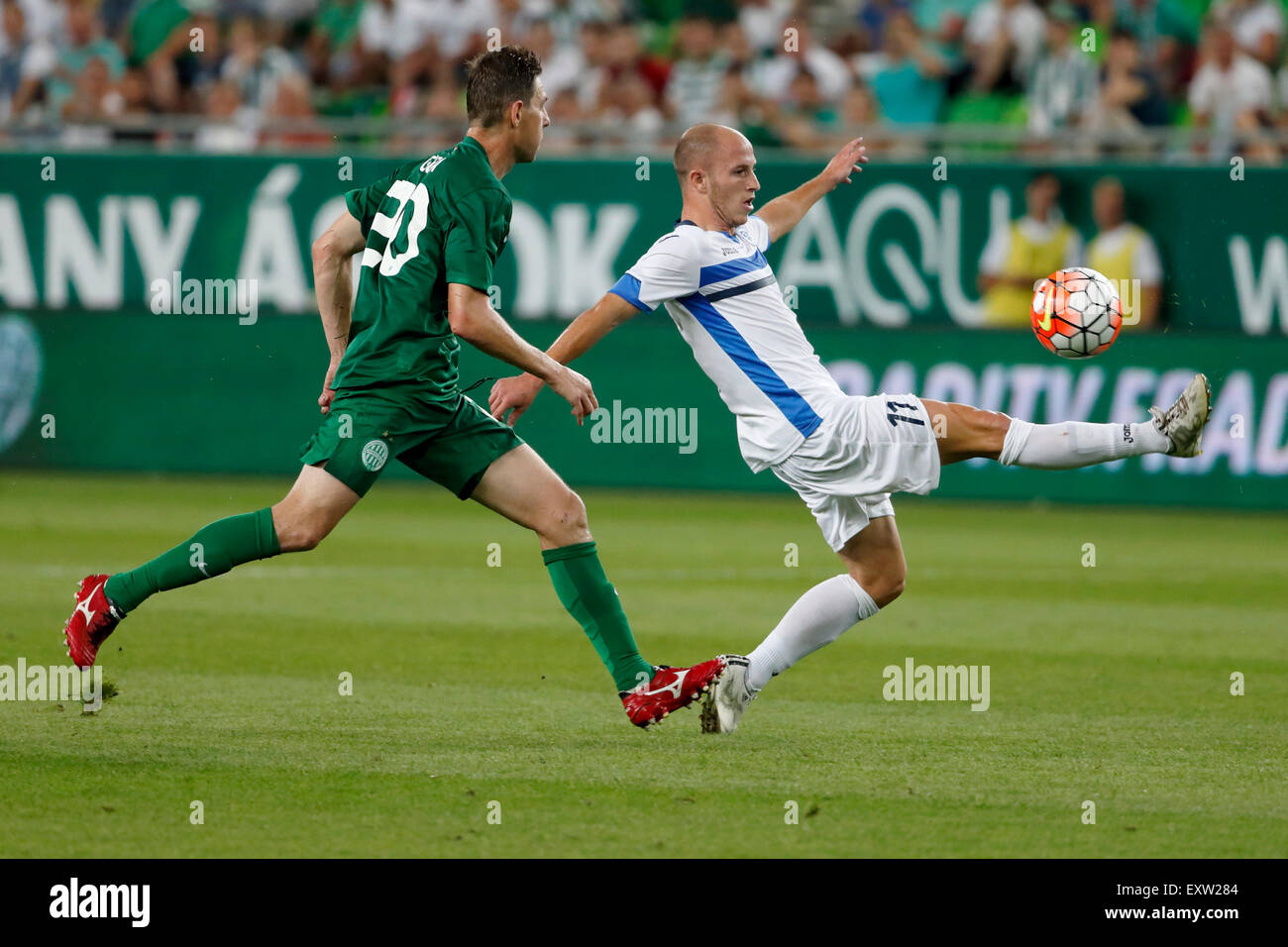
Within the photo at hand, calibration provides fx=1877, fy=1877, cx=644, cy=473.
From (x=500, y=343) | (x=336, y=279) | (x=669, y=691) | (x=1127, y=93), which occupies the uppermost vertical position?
(x=1127, y=93)

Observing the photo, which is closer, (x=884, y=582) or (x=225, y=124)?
A: (x=884, y=582)

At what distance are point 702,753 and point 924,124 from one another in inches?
438

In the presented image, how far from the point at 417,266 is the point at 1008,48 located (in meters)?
11.1

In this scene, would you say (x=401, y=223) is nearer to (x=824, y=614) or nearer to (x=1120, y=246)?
(x=824, y=614)

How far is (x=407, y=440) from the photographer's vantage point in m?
6.73

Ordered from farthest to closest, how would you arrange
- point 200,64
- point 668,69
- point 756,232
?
point 200,64
point 668,69
point 756,232

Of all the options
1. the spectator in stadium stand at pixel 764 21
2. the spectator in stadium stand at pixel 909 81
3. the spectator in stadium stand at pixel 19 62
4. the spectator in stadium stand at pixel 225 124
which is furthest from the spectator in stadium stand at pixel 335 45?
the spectator in stadium stand at pixel 909 81

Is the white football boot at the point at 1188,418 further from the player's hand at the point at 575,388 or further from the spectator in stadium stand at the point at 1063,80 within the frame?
the spectator in stadium stand at the point at 1063,80

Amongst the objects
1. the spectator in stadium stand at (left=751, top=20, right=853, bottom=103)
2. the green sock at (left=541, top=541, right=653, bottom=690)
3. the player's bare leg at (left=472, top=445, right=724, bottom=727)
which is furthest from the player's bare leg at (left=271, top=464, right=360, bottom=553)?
the spectator in stadium stand at (left=751, top=20, right=853, bottom=103)

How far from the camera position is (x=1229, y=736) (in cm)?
691

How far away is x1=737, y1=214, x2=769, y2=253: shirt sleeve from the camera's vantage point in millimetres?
7188

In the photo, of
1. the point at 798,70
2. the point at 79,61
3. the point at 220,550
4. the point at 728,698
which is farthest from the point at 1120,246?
the point at 79,61

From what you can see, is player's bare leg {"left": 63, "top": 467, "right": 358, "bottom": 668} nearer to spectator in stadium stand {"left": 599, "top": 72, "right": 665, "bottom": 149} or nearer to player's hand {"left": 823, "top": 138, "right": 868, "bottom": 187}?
player's hand {"left": 823, "top": 138, "right": 868, "bottom": 187}

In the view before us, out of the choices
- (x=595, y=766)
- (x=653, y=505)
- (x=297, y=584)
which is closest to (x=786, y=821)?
(x=595, y=766)
